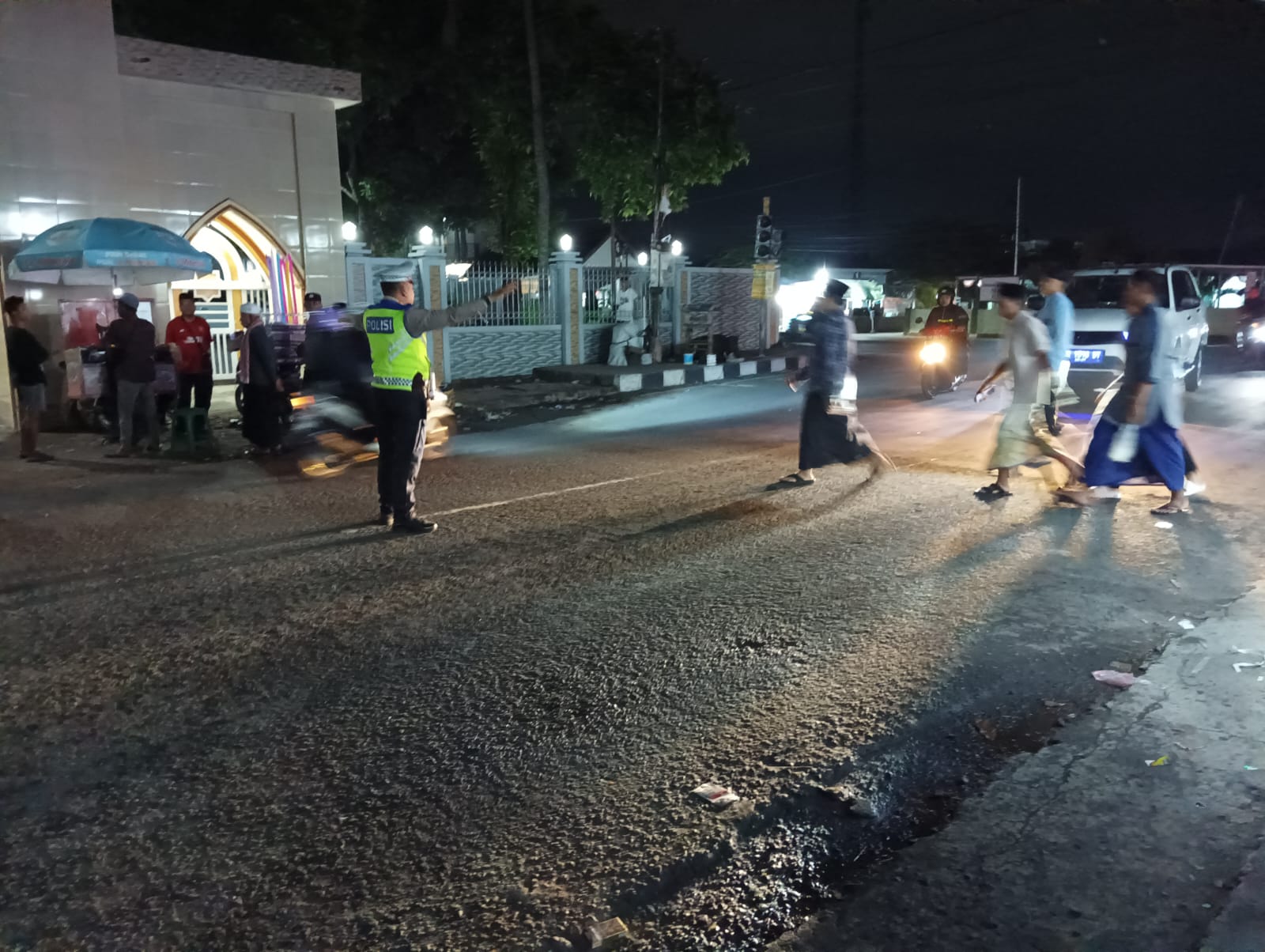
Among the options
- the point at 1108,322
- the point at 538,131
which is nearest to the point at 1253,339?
the point at 1108,322

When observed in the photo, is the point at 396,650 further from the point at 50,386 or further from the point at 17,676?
the point at 50,386

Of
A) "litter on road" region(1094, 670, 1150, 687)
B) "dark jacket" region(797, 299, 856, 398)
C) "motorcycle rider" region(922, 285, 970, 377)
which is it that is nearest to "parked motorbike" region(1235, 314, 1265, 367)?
"motorcycle rider" region(922, 285, 970, 377)

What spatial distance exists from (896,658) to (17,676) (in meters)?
4.11

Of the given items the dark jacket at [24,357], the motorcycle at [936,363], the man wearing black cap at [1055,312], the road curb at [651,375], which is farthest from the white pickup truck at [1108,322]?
the dark jacket at [24,357]

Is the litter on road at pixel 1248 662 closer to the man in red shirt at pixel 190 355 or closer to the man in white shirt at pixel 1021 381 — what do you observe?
the man in white shirt at pixel 1021 381

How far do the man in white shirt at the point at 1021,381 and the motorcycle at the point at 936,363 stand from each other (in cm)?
735

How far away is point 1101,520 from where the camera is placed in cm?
716

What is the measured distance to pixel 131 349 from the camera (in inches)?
404

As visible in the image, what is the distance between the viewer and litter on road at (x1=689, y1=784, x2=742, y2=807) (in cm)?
339

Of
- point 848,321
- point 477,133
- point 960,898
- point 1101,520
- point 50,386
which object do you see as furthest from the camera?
point 477,133

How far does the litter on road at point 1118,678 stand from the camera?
4320 mm

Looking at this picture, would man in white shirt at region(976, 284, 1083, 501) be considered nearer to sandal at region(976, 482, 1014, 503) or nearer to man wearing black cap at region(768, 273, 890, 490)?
sandal at region(976, 482, 1014, 503)

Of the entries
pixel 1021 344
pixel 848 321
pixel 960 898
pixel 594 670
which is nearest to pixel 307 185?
pixel 848 321

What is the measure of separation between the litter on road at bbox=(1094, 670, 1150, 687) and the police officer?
4345 millimetres
